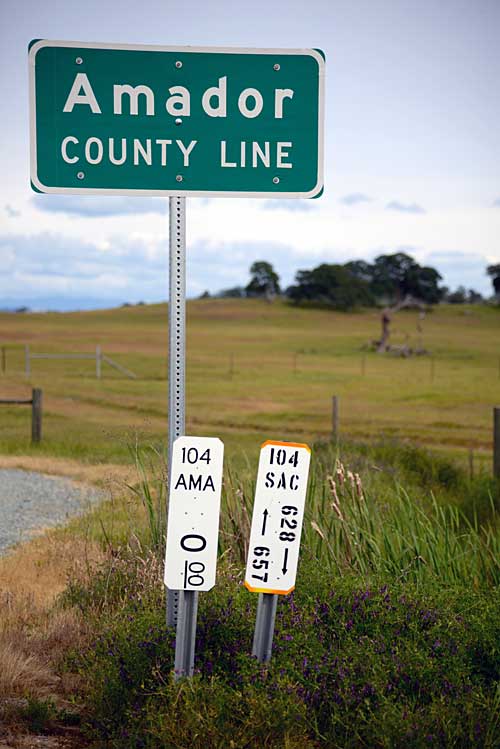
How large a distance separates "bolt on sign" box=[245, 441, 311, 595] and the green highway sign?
1167 mm

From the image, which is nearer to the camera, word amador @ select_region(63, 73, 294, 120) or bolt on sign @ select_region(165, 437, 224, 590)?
bolt on sign @ select_region(165, 437, 224, 590)

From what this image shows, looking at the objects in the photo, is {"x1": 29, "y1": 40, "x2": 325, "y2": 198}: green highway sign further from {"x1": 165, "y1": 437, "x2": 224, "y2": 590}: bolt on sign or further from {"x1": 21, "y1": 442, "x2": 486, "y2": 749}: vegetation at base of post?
{"x1": 21, "y1": 442, "x2": 486, "y2": 749}: vegetation at base of post

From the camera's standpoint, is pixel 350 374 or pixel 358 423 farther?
pixel 350 374

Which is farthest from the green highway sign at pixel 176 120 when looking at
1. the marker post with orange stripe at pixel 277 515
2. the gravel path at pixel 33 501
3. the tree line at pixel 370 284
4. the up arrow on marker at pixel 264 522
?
the tree line at pixel 370 284

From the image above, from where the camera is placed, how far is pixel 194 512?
344cm

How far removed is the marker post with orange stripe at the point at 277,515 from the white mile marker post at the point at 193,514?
0.16 meters

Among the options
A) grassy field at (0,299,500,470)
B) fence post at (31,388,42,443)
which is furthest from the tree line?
fence post at (31,388,42,443)

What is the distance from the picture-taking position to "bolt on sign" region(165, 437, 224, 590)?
3.42 metres

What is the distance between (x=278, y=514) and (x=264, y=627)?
439mm

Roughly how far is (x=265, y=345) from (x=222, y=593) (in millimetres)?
71504

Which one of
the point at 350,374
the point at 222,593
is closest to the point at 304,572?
the point at 222,593

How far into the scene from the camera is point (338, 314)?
103 metres

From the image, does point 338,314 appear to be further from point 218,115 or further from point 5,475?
point 218,115

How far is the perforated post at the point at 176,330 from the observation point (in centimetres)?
385
